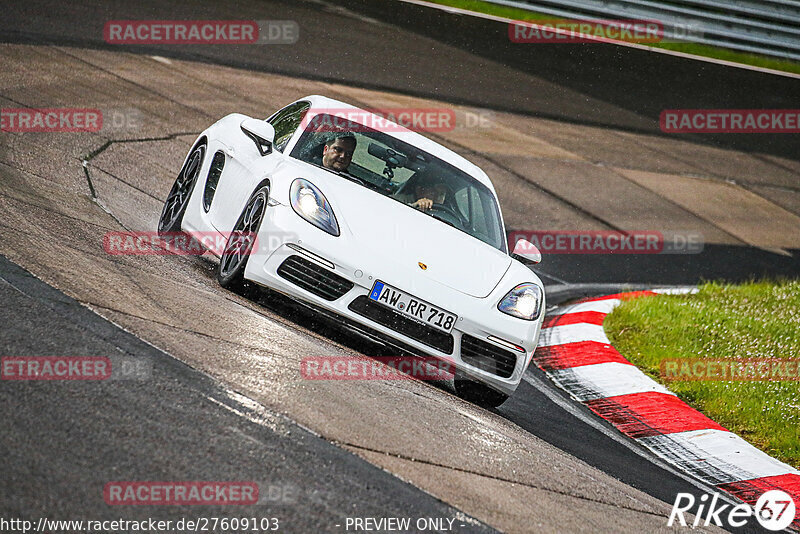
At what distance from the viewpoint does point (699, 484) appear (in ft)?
18.9

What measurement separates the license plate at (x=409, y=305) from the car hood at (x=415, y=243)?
0.05 m

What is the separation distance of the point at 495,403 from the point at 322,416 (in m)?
2.00

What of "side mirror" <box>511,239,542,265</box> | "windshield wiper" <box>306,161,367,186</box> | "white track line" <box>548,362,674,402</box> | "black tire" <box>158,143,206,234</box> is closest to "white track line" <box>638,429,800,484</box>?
"white track line" <box>548,362,674,402</box>

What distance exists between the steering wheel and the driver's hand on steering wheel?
0.08 ft

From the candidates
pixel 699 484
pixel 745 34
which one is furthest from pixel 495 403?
pixel 745 34

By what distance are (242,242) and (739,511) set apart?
310 centimetres

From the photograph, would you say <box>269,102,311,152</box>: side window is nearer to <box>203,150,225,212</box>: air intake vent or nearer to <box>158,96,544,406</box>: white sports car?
<box>158,96,544,406</box>: white sports car

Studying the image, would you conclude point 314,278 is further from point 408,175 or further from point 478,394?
point 408,175

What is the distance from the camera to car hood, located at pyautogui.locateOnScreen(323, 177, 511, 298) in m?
5.61

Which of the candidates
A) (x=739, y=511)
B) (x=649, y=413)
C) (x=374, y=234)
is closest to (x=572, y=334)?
(x=649, y=413)

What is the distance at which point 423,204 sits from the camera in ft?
21.3

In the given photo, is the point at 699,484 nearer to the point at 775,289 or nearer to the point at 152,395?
the point at 152,395

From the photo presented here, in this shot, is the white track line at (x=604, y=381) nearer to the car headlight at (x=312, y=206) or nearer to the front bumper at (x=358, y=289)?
the front bumper at (x=358, y=289)

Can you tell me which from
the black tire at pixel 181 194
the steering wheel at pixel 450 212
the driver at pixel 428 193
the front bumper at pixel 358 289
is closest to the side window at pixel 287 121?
the black tire at pixel 181 194
